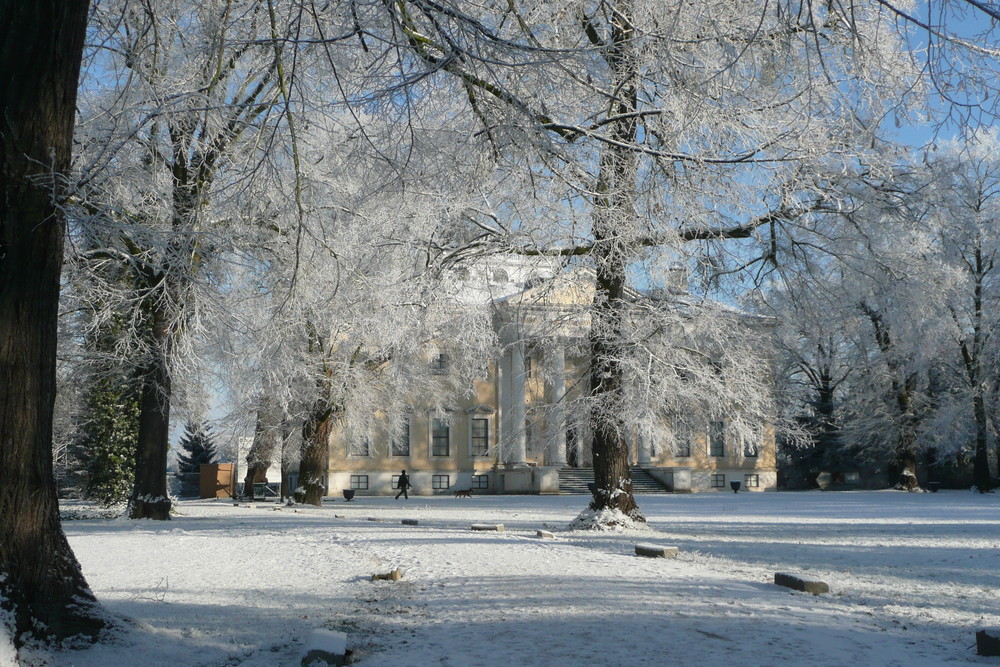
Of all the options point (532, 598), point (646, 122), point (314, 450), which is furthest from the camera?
point (314, 450)

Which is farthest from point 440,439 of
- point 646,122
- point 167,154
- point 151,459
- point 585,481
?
point 646,122

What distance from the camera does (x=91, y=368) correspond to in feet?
62.1

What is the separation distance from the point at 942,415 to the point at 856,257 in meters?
23.5

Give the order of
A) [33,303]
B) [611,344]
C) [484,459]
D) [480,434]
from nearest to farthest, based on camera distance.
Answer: [33,303] → [611,344] → [484,459] → [480,434]

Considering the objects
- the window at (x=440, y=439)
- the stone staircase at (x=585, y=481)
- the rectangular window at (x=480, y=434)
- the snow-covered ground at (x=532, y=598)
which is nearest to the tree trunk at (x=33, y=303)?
the snow-covered ground at (x=532, y=598)

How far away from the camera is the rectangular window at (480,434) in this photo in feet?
152

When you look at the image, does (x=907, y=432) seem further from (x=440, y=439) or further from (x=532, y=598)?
(x=532, y=598)

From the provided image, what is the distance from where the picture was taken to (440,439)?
46.0 meters

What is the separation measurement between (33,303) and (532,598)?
4.34m

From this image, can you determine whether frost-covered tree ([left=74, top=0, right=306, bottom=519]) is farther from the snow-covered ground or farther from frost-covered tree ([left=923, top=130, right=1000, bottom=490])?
frost-covered tree ([left=923, top=130, right=1000, bottom=490])

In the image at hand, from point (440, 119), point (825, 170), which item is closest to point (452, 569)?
point (440, 119)

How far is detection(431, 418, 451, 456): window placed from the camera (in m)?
45.7

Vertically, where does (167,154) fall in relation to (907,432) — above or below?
above

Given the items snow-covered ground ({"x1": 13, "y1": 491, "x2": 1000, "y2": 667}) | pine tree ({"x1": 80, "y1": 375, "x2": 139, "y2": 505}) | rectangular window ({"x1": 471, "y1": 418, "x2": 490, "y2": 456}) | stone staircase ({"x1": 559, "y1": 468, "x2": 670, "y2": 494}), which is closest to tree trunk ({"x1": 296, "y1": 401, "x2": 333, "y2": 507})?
pine tree ({"x1": 80, "y1": 375, "x2": 139, "y2": 505})
